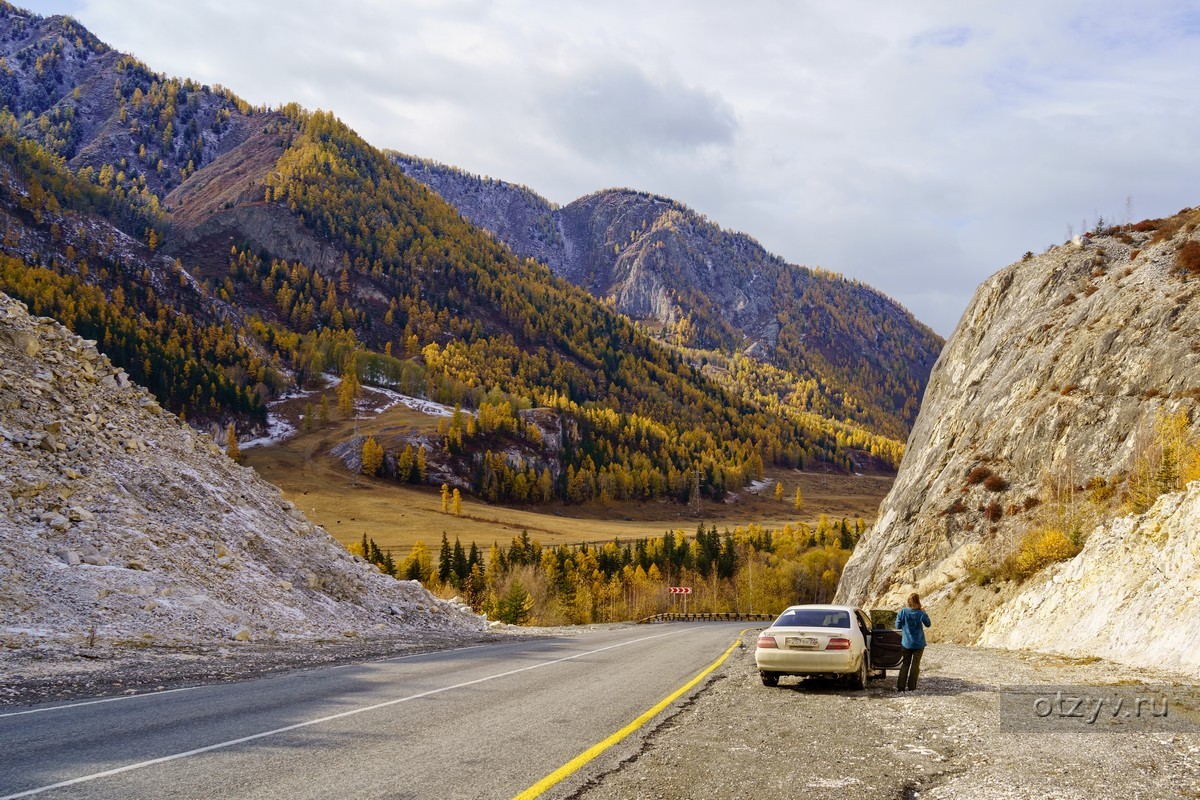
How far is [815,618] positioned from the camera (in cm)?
1509

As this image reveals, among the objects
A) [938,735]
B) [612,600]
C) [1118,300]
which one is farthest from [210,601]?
[612,600]

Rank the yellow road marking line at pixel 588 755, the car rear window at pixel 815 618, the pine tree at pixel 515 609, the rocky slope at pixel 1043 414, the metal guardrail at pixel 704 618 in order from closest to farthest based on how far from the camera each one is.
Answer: the yellow road marking line at pixel 588 755 < the car rear window at pixel 815 618 < the rocky slope at pixel 1043 414 < the pine tree at pixel 515 609 < the metal guardrail at pixel 704 618

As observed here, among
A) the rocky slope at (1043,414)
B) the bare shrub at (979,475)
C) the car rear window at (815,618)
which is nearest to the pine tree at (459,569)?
the rocky slope at (1043,414)

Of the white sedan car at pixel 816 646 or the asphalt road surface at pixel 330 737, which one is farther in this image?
the white sedan car at pixel 816 646

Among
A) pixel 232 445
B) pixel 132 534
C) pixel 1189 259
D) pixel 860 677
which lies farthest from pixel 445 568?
pixel 232 445

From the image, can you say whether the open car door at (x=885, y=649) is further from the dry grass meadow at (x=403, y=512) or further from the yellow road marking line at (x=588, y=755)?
the dry grass meadow at (x=403, y=512)

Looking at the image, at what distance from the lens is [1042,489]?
1270 inches

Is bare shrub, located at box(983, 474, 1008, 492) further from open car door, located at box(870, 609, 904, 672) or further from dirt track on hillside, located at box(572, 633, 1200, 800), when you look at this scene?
open car door, located at box(870, 609, 904, 672)

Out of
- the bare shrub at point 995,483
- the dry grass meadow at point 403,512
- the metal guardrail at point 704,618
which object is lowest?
the metal guardrail at point 704,618

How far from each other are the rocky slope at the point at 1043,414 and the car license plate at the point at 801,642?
494 inches

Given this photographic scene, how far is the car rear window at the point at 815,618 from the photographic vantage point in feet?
48.5

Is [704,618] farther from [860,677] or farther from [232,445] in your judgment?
[232,445]

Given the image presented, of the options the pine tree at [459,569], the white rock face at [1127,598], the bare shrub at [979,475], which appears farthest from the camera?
the pine tree at [459,569]

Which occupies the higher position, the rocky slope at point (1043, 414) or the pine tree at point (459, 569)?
the rocky slope at point (1043, 414)
